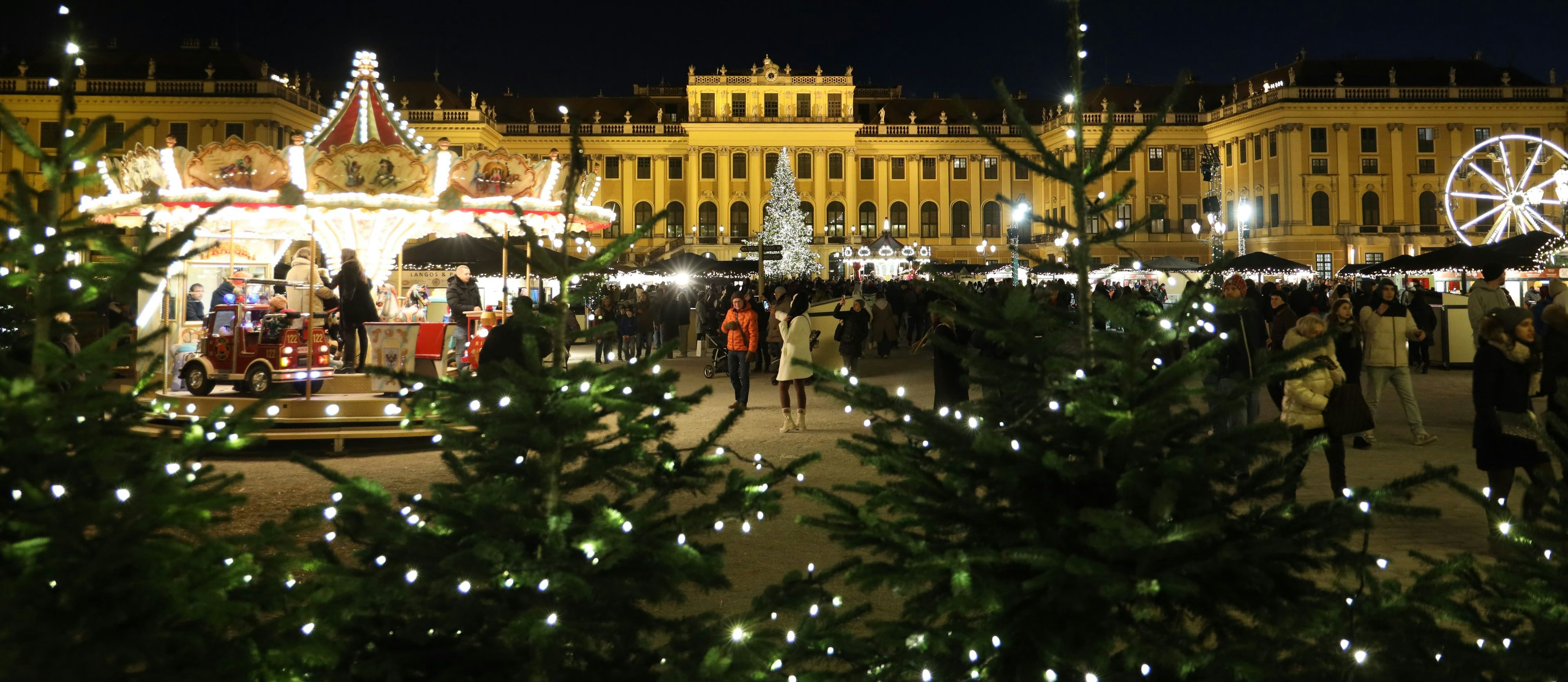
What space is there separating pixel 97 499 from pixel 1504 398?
18.8ft

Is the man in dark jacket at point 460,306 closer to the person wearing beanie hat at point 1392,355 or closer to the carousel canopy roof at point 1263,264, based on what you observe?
the person wearing beanie hat at point 1392,355

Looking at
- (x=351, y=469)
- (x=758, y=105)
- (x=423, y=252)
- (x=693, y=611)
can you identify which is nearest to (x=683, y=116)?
(x=758, y=105)

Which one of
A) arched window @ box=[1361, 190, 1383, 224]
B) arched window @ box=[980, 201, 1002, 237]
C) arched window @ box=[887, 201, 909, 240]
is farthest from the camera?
arched window @ box=[887, 201, 909, 240]

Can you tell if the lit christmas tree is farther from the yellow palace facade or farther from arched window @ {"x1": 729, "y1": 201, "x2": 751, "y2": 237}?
arched window @ {"x1": 729, "y1": 201, "x2": 751, "y2": 237}

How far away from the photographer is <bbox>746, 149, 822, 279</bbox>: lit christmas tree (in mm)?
44500

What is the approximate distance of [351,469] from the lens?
8.37m

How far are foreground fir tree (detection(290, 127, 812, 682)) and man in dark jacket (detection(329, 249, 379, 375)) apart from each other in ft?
27.2

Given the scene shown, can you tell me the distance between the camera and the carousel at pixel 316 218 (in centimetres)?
988

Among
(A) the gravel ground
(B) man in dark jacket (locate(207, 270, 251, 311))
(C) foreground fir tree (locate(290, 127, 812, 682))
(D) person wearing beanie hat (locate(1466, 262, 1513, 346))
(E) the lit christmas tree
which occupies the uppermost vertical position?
(E) the lit christmas tree

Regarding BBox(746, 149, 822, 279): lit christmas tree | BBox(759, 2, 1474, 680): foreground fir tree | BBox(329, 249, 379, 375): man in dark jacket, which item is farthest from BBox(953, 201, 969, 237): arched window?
BBox(759, 2, 1474, 680): foreground fir tree

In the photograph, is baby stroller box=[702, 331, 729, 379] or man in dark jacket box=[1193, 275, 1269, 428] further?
baby stroller box=[702, 331, 729, 379]

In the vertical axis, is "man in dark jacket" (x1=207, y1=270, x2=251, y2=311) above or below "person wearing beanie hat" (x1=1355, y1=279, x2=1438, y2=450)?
above

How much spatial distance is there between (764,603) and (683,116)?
63.1 m

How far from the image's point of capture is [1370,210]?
2094 inches
